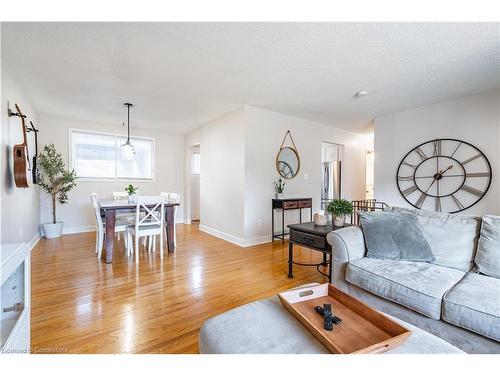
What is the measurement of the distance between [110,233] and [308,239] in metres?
2.58

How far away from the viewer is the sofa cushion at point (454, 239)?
1.76 m

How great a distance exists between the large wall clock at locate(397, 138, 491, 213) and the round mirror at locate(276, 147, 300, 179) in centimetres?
190

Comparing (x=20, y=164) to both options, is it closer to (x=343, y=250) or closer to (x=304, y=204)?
(x=343, y=250)

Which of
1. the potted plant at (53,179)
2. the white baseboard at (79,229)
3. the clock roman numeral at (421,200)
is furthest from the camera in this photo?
the white baseboard at (79,229)

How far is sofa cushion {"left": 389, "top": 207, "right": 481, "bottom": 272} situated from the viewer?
1762mm

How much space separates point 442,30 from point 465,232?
1706 mm

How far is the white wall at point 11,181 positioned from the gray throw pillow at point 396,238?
3.65 meters

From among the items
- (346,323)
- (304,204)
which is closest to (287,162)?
(304,204)

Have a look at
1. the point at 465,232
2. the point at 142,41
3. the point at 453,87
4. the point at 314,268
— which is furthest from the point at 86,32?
the point at 453,87

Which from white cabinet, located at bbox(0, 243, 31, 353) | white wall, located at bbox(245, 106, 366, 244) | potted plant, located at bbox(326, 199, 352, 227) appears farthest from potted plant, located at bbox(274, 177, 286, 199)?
white cabinet, located at bbox(0, 243, 31, 353)

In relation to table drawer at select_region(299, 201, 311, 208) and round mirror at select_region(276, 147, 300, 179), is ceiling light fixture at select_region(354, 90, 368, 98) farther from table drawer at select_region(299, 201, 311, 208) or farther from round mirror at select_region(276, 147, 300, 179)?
table drawer at select_region(299, 201, 311, 208)

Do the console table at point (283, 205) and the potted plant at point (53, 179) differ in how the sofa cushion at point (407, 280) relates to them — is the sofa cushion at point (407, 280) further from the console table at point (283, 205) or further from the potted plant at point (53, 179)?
the potted plant at point (53, 179)

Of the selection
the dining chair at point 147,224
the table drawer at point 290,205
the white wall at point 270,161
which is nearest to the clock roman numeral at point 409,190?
the white wall at point 270,161

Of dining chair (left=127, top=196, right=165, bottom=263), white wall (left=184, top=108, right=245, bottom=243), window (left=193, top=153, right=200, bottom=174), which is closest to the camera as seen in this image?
dining chair (left=127, top=196, right=165, bottom=263)
